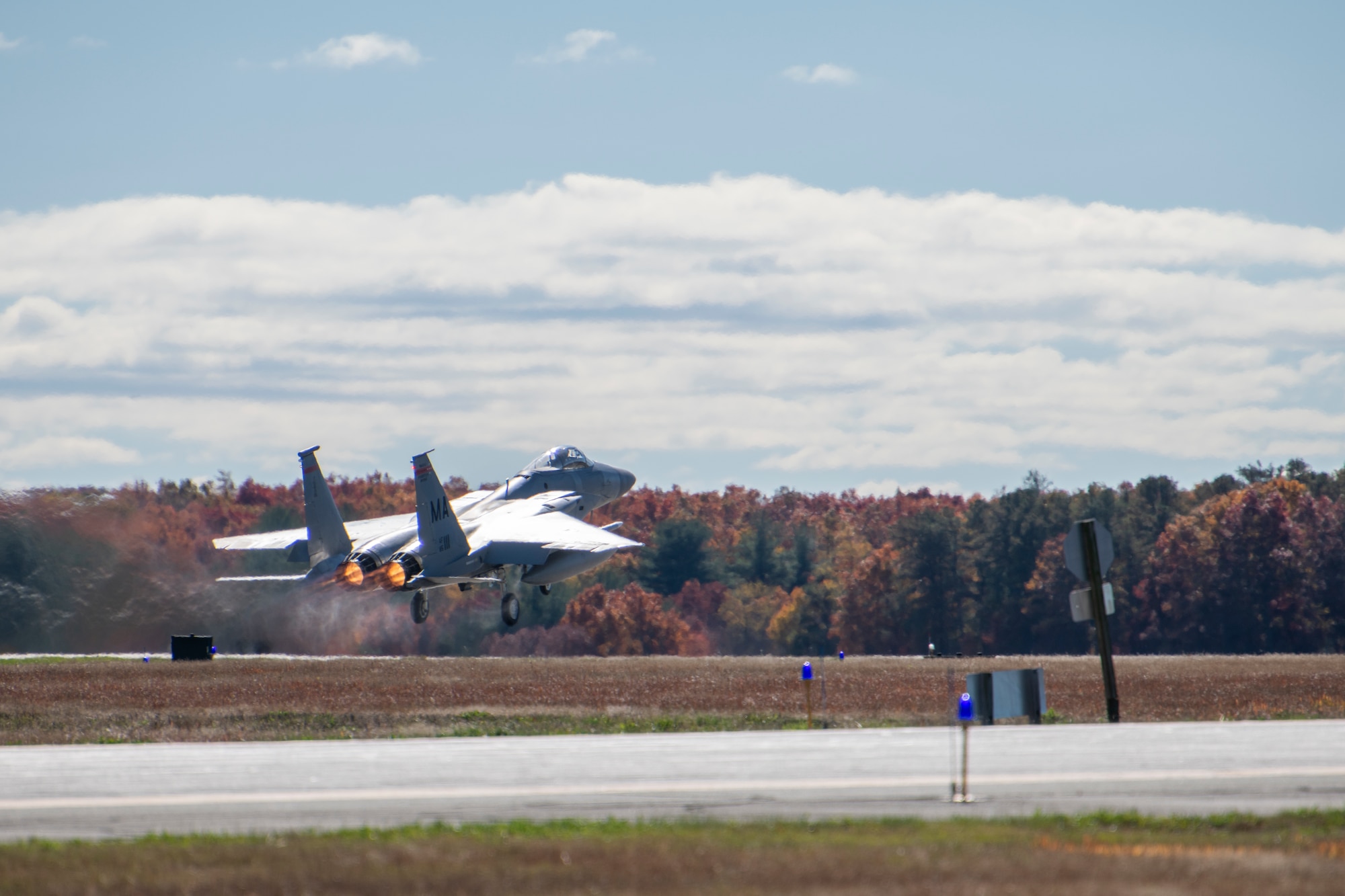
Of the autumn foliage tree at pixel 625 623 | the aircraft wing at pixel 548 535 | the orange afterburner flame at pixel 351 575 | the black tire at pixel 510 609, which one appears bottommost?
the autumn foliage tree at pixel 625 623

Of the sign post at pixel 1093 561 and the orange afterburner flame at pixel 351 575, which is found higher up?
the orange afterburner flame at pixel 351 575

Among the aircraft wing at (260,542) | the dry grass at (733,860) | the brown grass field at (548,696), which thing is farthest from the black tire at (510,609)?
the dry grass at (733,860)

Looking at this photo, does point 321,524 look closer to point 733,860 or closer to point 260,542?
point 260,542

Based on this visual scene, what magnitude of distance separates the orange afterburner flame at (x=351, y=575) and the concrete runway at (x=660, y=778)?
30.1 meters

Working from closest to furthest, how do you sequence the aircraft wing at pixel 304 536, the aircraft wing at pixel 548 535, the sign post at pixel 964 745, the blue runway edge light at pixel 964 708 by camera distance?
the sign post at pixel 964 745
the blue runway edge light at pixel 964 708
the aircraft wing at pixel 548 535
the aircraft wing at pixel 304 536

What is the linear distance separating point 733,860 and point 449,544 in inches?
1752

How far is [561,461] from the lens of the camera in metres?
64.6

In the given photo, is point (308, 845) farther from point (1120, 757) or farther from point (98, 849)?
point (1120, 757)

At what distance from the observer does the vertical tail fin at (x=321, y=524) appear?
184ft

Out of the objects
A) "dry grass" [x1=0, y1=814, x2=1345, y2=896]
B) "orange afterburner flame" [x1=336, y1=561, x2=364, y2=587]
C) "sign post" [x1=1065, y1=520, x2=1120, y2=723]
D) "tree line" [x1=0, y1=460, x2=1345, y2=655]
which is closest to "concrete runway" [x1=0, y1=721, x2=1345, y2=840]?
"dry grass" [x1=0, y1=814, x2=1345, y2=896]

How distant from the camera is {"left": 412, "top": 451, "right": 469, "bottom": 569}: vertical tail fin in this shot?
178 ft

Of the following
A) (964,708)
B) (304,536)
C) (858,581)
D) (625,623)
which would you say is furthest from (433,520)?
(858,581)

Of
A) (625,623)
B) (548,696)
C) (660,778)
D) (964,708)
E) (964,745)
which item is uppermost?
(964,708)

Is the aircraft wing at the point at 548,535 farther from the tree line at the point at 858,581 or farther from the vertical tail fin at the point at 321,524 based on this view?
the tree line at the point at 858,581
